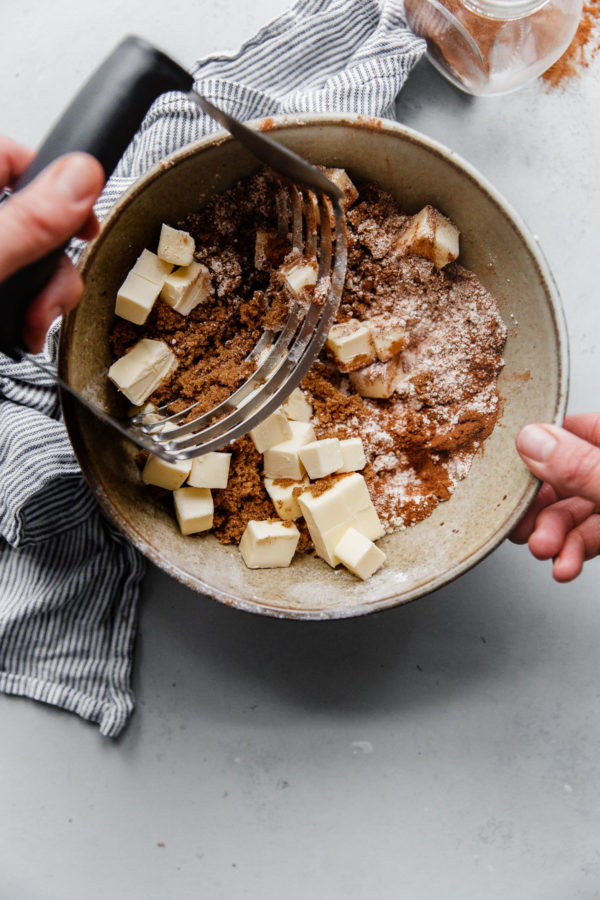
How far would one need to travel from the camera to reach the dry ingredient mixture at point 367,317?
905mm

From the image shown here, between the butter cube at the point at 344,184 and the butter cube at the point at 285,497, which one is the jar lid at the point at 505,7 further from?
the butter cube at the point at 285,497

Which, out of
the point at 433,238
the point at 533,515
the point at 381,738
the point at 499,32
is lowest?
the point at 381,738

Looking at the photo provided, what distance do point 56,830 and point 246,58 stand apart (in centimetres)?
117

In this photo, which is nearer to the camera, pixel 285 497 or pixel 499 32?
pixel 285 497

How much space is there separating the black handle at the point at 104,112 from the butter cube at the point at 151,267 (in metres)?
0.19

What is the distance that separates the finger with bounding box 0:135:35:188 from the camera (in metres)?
0.81

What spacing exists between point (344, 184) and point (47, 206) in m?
0.39

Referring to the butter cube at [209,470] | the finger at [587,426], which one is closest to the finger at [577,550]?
the finger at [587,426]

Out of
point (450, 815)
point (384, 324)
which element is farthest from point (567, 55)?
point (450, 815)

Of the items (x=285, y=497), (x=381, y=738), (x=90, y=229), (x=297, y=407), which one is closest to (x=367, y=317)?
(x=297, y=407)

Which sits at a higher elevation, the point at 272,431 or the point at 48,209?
the point at 48,209

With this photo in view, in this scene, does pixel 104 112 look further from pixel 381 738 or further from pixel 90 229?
pixel 381 738

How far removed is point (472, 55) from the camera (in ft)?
3.32

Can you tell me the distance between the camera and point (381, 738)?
105 centimetres
